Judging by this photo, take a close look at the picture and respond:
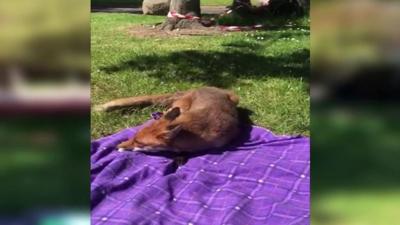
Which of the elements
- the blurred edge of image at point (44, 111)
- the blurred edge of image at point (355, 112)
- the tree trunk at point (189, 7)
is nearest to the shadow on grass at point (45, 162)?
the blurred edge of image at point (44, 111)

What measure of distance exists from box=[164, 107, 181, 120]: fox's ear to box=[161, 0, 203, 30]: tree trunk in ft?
1.14

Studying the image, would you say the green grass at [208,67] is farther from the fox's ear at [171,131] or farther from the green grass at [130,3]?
the fox's ear at [171,131]

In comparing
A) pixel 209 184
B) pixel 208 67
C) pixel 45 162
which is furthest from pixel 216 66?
pixel 45 162

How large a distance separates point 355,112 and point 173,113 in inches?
29.2

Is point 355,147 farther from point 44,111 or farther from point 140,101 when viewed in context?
→ point 44,111

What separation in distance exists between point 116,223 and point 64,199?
26 centimetres

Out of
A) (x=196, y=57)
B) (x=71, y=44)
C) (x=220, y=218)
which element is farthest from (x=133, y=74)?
(x=220, y=218)

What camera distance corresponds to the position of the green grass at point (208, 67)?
113 inches

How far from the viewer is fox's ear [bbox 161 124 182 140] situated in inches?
122

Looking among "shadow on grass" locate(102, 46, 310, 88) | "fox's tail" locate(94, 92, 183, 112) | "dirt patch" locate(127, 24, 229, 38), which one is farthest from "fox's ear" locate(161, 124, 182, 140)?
"dirt patch" locate(127, 24, 229, 38)

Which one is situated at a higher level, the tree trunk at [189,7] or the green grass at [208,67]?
the tree trunk at [189,7]

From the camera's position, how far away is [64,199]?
265 centimetres

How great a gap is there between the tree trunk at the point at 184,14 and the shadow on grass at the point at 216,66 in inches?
4.2

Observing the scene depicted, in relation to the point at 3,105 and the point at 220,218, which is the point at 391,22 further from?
the point at 3,105
